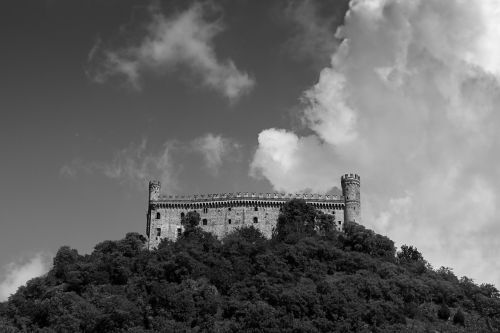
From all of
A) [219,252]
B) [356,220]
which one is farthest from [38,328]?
[356,220]

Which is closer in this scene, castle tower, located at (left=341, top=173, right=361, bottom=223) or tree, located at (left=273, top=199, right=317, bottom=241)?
tree, located at (left=273, top=199, right=317, bottom=241)

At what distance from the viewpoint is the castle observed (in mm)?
100875

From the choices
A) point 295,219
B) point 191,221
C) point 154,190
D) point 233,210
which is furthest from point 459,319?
point 154,190

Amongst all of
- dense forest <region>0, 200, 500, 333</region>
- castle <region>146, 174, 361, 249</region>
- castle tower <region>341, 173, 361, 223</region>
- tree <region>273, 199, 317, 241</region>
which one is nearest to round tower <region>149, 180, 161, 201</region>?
castle <region>146, 174, 361, 249</region>

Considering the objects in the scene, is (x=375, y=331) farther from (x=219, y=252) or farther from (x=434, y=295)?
(x=219, y=252)

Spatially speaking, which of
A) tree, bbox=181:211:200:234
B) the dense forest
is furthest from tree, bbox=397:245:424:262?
tree, bbox=181:211:200:234

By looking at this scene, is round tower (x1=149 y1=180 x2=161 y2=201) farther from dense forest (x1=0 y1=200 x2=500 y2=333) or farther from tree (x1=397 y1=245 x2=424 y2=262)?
tree (x1=397 y1=245 x2=424 y2=262)

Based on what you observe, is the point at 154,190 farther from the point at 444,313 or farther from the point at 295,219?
the point at 444,313

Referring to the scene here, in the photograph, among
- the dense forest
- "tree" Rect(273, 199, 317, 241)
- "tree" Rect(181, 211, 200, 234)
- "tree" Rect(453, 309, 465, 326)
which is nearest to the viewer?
the dense forest

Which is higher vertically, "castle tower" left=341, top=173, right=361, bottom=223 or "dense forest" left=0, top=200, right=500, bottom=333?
"castle tower" left=341, top=173, right=361, bottom=223

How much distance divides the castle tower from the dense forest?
15.0 feet

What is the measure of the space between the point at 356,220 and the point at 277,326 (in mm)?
33689

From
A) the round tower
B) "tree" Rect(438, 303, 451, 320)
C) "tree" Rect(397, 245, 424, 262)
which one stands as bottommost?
"tree" Rect(438, 303, 451, 320)

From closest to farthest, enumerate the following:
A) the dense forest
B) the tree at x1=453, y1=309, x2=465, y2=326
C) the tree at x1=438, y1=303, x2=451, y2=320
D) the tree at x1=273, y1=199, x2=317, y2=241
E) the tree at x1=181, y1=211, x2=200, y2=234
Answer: the dense forest < the tree at x1=453, y1=309, x2=465, y2=326 < the tree at x1=438, y1=303, x2=451, y2=320 < the tree at x1=273, y1=199, x2=317, y2=241 < the tree at x1=181, y1=211, x2=200, y2=234
